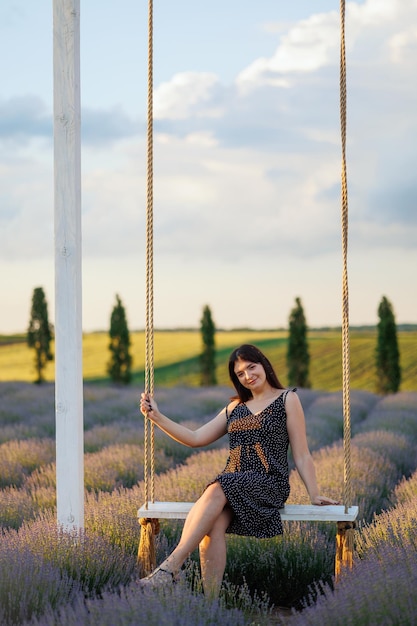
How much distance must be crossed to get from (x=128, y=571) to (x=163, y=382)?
24.3 meters

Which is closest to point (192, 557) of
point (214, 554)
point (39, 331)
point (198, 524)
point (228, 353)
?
point (214, 554)

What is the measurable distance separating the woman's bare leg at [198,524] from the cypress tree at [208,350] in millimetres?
17558

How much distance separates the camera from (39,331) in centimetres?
2311

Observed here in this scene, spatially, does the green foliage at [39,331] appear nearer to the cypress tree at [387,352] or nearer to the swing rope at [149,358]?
the cypress tree at [387,352]

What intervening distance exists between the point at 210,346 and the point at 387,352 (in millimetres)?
4094

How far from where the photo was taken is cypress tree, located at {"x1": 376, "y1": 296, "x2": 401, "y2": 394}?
19.5 meters

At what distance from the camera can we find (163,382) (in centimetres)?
2803

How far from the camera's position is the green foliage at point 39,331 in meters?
23.1

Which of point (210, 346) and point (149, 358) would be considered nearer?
point (149, 358)

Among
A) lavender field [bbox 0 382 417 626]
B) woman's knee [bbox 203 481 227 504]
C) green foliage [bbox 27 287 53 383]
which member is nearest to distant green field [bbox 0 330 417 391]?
green foliage [bbox 27 287 53 383]

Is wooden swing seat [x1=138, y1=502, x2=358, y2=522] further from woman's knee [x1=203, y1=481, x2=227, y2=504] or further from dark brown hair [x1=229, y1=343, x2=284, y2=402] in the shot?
dark brown hair [x1=229, y1=343, x2=284, y2=402]

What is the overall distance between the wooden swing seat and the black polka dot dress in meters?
0.08

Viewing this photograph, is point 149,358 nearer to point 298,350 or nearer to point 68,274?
point 68,274

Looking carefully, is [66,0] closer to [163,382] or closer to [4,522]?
[4,522]
